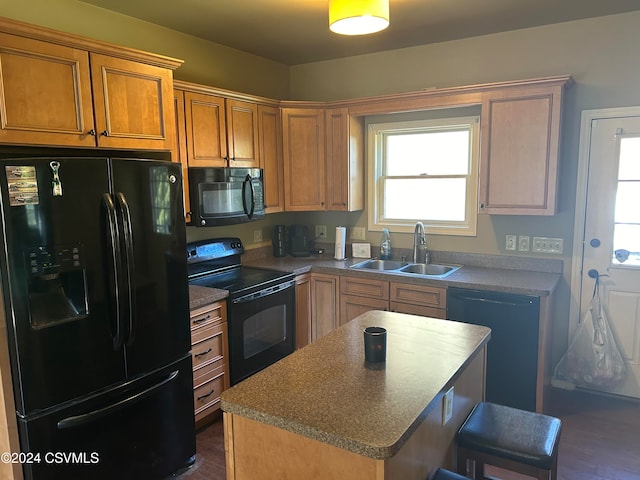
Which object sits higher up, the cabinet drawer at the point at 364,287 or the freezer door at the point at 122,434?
the cabinet drawer at the point at 364,287

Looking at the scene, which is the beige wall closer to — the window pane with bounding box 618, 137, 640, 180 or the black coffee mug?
the black coffee mug

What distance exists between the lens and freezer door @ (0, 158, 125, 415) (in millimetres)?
1778

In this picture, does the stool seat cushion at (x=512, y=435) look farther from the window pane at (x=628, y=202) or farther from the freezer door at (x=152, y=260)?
the window pane at (x=628, y=202)

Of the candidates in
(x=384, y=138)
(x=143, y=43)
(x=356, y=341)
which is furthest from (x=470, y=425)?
(x=143, y=43)

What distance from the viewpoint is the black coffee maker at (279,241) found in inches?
161

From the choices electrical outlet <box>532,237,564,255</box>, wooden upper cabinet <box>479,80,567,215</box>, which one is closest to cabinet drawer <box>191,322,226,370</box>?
wooden upper cabinet <box>479,80,567,215</box>

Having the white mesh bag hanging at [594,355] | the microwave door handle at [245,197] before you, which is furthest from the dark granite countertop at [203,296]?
the white mesh bag hanging at [594,355]

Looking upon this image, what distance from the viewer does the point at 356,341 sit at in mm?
1930

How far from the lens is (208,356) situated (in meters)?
2.83

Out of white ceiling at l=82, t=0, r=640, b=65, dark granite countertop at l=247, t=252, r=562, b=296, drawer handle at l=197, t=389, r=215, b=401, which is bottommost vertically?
drawer handle at l=197, t=389, r=215, b=401

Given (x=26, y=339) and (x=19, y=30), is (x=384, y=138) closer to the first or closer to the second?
(x=19, y=30)

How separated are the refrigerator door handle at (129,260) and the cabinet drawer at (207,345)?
1.93ft

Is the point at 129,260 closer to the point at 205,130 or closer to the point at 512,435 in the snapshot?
the point at 205,130

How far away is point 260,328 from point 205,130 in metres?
1.43
